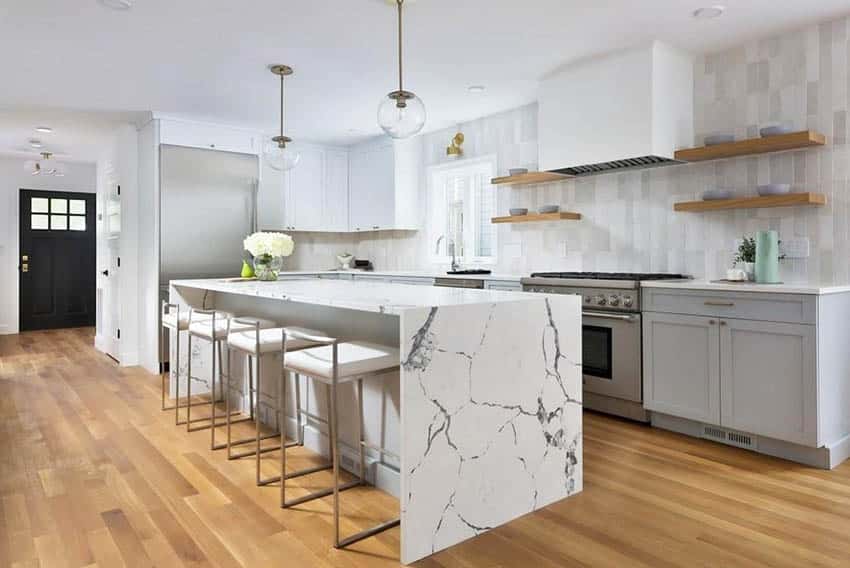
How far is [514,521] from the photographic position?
2.30 m

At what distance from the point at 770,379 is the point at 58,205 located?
9.26 m

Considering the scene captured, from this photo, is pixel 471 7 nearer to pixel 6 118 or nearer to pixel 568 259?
pixel 568 259

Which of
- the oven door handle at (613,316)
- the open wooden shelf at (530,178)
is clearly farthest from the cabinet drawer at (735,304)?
the open wooden shelf at (530,178)

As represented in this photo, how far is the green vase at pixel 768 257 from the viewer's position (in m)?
3.25

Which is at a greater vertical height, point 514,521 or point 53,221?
point 53,221

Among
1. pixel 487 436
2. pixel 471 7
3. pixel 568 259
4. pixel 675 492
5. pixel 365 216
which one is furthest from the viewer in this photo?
pixel 365 216

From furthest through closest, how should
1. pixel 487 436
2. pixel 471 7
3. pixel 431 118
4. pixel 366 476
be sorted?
1. pixel 431 118
2. pixel 471 7
3. pixel 366 476
4. pixel 487 436

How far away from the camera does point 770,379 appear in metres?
2.97

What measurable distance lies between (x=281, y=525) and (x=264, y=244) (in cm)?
206

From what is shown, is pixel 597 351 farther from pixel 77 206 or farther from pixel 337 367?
pixel 77 206

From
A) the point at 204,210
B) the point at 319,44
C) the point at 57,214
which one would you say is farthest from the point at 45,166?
the point at 319,44

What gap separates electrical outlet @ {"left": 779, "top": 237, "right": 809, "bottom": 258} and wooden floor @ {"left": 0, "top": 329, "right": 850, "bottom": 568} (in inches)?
48.6

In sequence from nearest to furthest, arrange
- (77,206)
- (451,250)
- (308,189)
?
(451,250)
(308,189)
(77,206)

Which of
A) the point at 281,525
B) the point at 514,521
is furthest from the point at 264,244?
the point at 514,521
